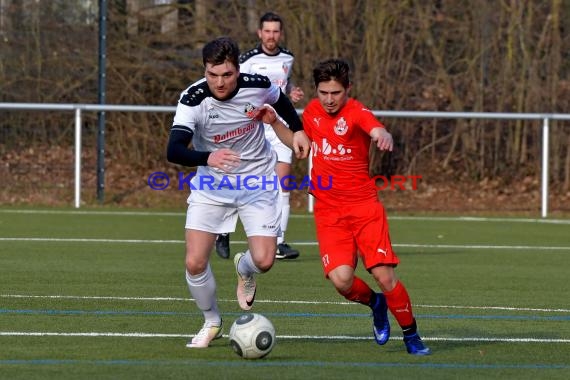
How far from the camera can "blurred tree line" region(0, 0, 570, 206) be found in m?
20.4

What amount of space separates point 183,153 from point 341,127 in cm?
94

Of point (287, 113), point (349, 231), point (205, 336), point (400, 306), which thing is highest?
point (287, 113)

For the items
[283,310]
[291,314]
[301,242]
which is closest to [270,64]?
[301,242]

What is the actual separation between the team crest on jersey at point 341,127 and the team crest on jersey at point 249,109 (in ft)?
1.59

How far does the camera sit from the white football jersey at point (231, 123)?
7.58m

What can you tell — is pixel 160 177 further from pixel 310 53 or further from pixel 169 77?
pixel 310 53

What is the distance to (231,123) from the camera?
7742 millimetres

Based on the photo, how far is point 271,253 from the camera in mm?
8031

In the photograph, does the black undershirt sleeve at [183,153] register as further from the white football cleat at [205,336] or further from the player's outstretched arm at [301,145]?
the white football cleat at [205,336]

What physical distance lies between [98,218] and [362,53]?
5.47 metres

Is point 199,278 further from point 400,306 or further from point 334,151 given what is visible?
point 400,306

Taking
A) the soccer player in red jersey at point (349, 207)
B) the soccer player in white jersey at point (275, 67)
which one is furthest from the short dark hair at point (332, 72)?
the soccer player in white jersey at point (275, 67)

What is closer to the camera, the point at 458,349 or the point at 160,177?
the point at 458,349

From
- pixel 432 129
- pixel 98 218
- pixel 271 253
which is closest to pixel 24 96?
pixel 98 218
